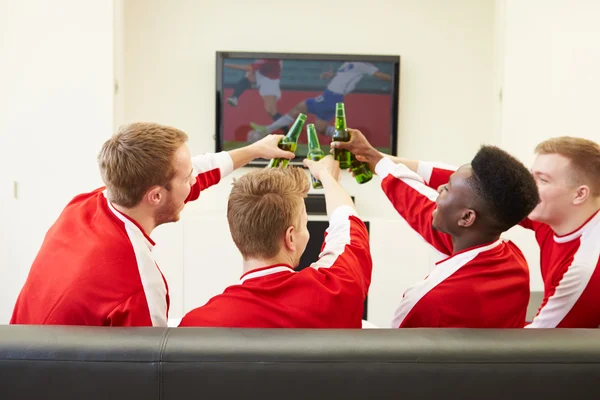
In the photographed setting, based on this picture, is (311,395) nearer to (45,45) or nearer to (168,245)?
(168,245)

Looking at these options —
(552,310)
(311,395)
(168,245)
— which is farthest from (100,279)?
(168,245)

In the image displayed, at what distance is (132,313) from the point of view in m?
1.40

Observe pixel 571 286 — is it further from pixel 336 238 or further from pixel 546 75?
pixel 546 75

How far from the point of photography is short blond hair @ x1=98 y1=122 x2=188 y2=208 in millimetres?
1637

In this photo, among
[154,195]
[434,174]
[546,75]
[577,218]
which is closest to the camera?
[154,195]

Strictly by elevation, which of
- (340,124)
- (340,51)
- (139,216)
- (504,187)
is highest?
(340,51)

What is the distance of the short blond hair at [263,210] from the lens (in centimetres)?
148

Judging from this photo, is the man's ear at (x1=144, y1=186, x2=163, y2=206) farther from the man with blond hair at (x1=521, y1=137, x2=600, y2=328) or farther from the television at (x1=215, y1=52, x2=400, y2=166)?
the television at (x1=215, y1=52, x2=400, y2=166)

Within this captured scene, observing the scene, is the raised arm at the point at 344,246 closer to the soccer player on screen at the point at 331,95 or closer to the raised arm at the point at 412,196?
the raised arm at the point at 412,196

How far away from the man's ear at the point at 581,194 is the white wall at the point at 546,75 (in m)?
2.08

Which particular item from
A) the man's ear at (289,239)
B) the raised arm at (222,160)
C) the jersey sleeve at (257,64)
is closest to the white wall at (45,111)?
the jersey sleeve at (257,64)

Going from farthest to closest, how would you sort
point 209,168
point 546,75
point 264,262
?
point 546,75
point 209,168
point 264,262

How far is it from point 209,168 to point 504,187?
1.09m

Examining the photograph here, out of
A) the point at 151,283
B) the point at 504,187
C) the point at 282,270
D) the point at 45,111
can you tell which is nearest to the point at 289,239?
the point at 282,270
